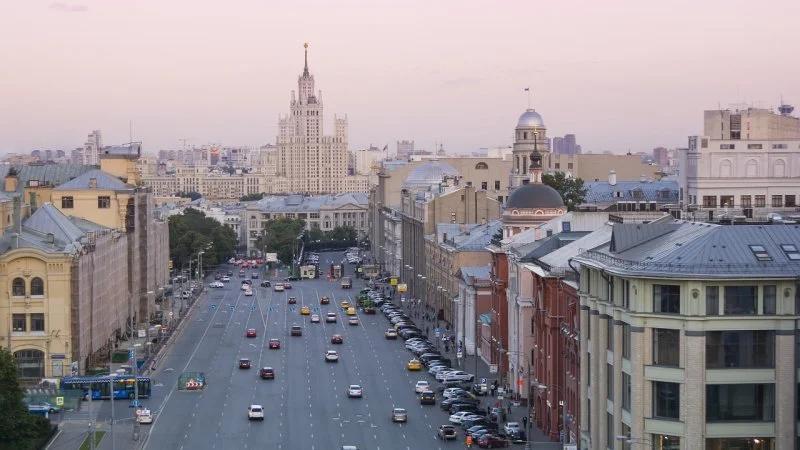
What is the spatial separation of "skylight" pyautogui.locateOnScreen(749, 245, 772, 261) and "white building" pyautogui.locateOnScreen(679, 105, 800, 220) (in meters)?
49.2

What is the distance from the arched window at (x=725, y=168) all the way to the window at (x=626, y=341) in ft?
165

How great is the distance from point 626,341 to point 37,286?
179 ft

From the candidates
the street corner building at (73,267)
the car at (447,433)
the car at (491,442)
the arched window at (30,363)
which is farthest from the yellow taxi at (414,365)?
the car at (491,442)

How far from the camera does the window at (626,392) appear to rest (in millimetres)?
53991

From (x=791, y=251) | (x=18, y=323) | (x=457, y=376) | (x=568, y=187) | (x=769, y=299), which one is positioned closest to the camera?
(x=769, y=299)

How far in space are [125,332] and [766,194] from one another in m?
52.2

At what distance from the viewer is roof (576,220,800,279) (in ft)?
168

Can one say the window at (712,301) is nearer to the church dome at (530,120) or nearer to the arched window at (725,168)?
the arched window at (725,168)

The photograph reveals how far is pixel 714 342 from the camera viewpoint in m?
51.6

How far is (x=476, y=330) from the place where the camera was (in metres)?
109

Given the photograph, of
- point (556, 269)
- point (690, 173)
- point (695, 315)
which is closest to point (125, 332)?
point (690, 173)

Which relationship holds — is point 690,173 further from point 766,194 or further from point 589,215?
point 589,215

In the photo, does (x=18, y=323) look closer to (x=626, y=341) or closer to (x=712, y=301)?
(x=626, y=341)

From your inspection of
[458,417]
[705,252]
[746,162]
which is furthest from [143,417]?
[746,162]
